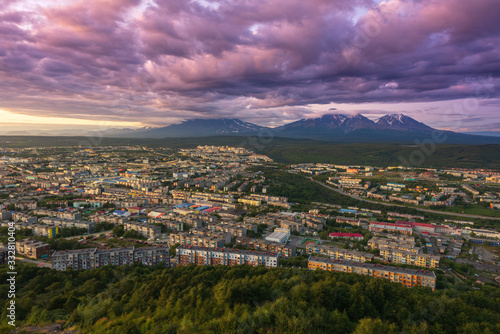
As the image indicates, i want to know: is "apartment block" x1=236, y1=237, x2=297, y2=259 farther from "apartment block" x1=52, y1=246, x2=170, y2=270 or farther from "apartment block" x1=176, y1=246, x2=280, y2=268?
"apartment block" x1=52, y1=246, x2=170, y2=270

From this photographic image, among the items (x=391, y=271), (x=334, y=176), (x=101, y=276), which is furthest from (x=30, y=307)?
(x=334, y=176)

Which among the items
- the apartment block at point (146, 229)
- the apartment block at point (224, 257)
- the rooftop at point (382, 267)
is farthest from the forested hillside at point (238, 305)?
the apartment block at point (146, 229)

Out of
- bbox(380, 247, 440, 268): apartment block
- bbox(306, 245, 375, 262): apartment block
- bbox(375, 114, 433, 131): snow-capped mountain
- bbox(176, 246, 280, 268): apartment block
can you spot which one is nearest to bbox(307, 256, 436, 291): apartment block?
bbox(306, 245, 375, 262): apartment block

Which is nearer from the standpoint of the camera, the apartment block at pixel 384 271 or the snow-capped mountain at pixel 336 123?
the apartment block at pixel 384 271

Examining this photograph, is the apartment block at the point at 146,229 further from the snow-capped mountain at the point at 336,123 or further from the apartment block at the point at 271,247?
the snow-capped mountain at the point at 336,123

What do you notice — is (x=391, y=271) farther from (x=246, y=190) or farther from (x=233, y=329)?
(x=246, y=190)

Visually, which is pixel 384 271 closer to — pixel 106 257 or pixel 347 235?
pixel 347 235

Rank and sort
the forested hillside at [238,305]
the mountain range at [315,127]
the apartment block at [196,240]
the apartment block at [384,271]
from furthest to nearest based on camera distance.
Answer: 1. the mountain range at [315,127]
2. the apartment block at [196,240]
3. the apartment block at [384,271]
4. the forested hillside at [238,305]

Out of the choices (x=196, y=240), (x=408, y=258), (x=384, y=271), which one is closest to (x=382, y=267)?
(x=384, y=271)
